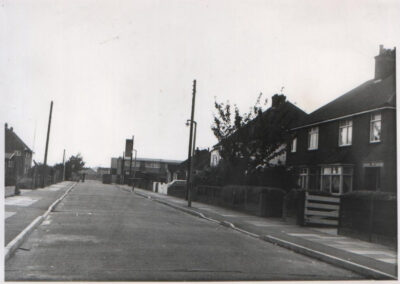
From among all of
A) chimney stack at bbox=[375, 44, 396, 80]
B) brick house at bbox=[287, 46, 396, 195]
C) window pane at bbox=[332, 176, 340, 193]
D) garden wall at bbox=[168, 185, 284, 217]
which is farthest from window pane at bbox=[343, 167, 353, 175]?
chimney stack at bbox=[375, 44, 396, 80]

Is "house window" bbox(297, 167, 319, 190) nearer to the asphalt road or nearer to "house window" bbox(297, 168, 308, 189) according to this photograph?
"house window" bbox(297, 168, 308, 189)

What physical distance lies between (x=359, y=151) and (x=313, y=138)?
545cm

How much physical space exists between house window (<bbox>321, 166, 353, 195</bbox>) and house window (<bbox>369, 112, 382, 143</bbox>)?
2318 mm

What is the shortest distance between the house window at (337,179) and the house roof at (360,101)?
2.81 meters

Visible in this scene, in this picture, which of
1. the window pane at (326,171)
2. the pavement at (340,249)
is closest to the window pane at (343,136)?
the window pane at (326,171)

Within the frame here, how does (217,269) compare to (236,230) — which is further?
(236,230)

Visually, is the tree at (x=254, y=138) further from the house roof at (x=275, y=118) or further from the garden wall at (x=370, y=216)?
the garden wall at (x=370, y=216)

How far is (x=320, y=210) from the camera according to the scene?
59.6 feet

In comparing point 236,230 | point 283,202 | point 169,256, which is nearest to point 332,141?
point 283,202

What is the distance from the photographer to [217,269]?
330 inches

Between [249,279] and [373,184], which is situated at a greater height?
[373,184]

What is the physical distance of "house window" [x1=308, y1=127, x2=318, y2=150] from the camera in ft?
94.7

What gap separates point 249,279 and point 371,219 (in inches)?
280

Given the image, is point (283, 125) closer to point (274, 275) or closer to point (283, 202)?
point (283, 202)
